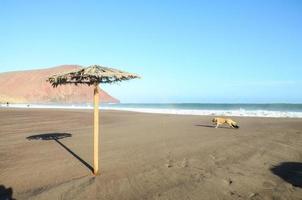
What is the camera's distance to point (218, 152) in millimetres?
9539

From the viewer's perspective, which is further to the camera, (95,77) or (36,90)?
(36,90)

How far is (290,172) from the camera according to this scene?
7.24 metres

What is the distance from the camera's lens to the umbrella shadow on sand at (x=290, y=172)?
6461mm

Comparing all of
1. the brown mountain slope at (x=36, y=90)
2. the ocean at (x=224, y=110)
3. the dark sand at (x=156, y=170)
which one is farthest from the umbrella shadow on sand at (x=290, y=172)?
the brown mountain slope at (x=36, y=90)

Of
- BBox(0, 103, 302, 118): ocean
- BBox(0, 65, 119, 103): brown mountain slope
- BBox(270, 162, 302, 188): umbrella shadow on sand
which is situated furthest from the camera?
BBox(0, 65, 119, 103): brown mountain slope

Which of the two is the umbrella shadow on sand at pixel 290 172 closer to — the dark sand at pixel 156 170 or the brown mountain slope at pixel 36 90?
the dark sand at pixel 156 170

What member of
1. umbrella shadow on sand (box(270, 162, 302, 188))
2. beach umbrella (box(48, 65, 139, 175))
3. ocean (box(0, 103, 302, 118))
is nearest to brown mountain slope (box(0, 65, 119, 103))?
ocean (box(0, 103, 302, 118))

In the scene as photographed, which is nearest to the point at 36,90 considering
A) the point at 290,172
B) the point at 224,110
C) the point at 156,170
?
the point at 224,110

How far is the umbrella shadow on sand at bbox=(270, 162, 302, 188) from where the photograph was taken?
6.46 m

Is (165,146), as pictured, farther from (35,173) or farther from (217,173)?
(35,173)

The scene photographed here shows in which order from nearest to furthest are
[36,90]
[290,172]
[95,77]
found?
[95,77], [290,172], [36,90]

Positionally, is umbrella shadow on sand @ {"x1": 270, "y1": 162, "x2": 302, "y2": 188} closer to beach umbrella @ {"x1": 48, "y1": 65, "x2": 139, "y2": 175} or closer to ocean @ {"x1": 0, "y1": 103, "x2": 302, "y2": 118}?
beach umbrella @ {"x1": 48, "y1": 65, "x2": 139, "y2": 175}

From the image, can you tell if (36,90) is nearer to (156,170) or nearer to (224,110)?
(224,110)

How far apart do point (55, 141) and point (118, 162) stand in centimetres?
475
